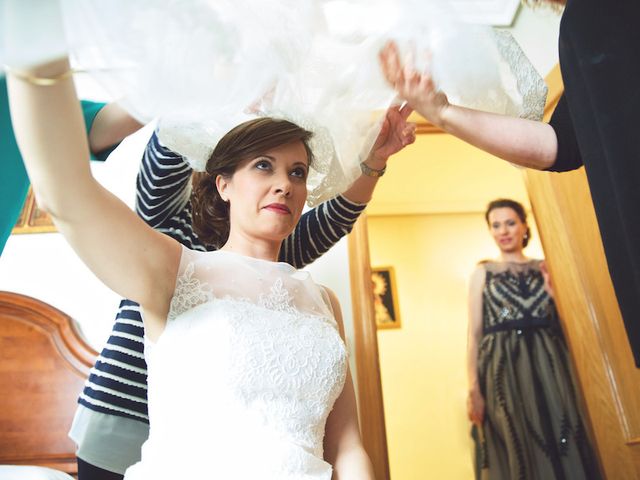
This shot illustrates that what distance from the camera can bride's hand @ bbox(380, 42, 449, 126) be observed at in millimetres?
872

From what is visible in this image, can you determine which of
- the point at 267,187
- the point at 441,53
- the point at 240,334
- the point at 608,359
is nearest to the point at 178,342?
the point at 240,334

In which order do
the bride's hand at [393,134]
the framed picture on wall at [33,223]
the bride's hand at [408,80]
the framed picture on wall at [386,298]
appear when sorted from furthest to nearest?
the framed picture on wall at [386,298]
the framed picture on wall at [33,223]
the bride's hand at [393,134]
the bride's hand at [408,80]

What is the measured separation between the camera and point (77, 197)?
1.97 ft

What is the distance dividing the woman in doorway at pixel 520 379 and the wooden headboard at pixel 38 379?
1759 millimetres

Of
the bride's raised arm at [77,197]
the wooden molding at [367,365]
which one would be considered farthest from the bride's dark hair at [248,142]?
the wooden molding at [367,365]

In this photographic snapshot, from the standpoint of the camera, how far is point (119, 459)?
39.3 inches

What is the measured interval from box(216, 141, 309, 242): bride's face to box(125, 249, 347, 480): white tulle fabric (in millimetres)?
148

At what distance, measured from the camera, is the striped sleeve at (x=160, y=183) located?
981mm

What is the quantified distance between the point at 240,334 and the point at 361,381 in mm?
933

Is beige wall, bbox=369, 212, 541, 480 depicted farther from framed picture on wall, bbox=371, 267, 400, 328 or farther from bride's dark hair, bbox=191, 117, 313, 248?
bride's dark hair, bbox=191, 117, 313, 248

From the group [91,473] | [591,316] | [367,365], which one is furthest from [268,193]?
[591,316]

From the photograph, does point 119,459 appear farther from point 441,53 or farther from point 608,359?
point 608,359

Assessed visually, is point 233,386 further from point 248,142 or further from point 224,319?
point 248,142

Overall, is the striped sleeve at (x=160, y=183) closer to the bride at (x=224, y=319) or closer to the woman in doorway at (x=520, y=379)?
the bride at (x=224, y=319)
